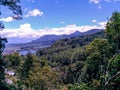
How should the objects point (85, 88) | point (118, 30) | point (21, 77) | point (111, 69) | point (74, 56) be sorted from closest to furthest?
point (111, 69) < point (85, 88) < point (118, 30) < point (21, 77) < point (74, 56)

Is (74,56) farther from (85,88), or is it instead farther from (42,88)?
(85,88)

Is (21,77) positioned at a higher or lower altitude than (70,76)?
higher

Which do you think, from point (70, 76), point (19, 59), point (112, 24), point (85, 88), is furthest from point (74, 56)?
point (85, 88)

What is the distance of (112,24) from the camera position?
45812 millimetres

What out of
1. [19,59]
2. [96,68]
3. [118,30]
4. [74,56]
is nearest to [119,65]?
[118,30]

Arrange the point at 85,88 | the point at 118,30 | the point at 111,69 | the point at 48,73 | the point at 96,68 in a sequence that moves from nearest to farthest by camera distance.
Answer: the point at 111,69
the point at 85,88
the point at 118,30
the point at 96,68
the point at 48,73

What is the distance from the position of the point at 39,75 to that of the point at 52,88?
10.5 feet

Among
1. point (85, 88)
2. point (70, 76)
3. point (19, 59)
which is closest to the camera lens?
point (85, 88)

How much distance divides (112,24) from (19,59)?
37557 millimetres

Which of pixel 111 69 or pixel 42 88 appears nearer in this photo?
pixel 111 69

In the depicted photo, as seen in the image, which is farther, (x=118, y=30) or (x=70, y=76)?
(x=70, y=76)

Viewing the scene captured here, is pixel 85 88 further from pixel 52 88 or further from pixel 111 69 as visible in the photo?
pixel 52 88

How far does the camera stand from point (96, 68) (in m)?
51.3

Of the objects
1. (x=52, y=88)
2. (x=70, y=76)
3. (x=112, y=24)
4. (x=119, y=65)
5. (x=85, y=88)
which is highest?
(x=112, y=24)
